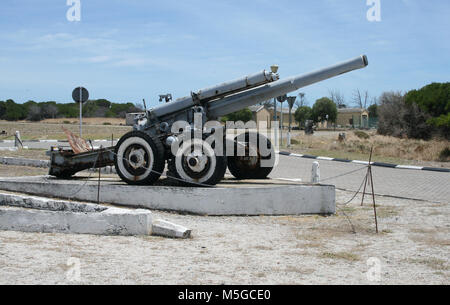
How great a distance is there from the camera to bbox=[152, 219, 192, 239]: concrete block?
6.97 m

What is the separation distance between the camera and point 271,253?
6.28m

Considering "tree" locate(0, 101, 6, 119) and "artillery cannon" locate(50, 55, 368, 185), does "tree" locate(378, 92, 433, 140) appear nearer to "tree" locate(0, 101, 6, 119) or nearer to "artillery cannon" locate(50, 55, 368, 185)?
"artillery cannon" locate(50, 55, 368, 185)

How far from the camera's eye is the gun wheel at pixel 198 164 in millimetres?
8852

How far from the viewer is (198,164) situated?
888cm

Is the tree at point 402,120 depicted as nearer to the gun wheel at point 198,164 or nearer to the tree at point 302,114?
the gun wheel at point 198,164

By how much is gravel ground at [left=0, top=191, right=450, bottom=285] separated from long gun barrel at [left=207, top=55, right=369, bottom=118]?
84.5 inches

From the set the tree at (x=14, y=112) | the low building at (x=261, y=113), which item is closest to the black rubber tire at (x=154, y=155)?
the low building at (x=261, y=113)

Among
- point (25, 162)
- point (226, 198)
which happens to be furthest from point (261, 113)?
point (226, 198)

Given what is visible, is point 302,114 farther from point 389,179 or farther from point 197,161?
point 197,161

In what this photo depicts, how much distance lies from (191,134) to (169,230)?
7.89 feet

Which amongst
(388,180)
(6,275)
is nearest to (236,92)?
(6,275)

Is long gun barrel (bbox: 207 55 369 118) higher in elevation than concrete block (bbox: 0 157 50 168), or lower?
higher

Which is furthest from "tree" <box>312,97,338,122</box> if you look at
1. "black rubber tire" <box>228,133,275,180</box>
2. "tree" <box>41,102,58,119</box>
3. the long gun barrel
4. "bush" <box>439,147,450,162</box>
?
the long gun barrel

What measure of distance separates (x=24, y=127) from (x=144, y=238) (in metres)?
50.5
